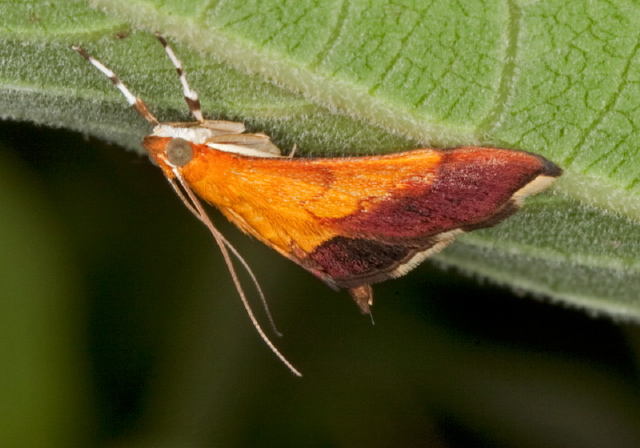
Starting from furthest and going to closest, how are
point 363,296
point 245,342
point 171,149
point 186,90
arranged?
point 245,342, point 363,296, point 171,149, point 186,90

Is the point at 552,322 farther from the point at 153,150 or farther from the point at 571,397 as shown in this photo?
the point at 153,150

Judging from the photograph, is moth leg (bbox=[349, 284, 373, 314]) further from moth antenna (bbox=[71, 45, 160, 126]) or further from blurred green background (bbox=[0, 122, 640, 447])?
moth antenna (bbox=[71, 45, 160, 126])

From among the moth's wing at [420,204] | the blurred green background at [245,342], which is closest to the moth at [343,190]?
the moth's wing at [420,204]

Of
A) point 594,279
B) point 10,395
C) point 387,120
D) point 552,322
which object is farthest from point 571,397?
point 10,395

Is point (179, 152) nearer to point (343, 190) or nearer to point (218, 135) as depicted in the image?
point (218, 135)

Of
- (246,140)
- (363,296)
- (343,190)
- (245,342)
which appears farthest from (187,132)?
Result: (245,342)

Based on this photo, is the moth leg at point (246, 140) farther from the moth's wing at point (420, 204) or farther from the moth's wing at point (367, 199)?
the moth's wing at point (420, 204)
